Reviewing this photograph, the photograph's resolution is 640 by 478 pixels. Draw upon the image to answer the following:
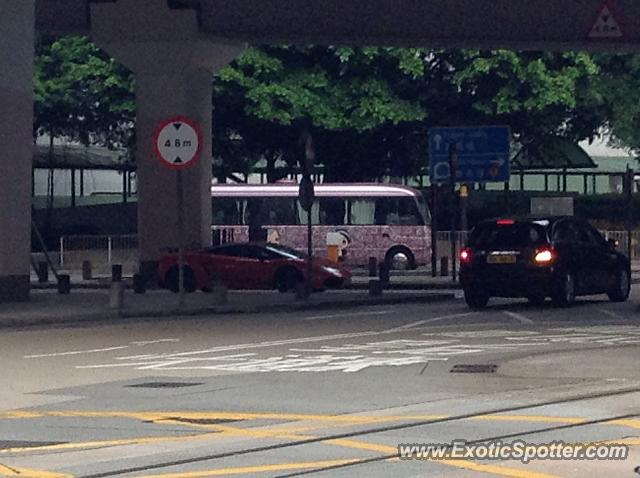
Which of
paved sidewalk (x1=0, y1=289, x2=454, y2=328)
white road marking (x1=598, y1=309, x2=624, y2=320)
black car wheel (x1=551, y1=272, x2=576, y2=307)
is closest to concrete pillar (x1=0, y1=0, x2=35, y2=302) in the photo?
paved sidewalk (x1=0, y1=289, x2=454, y2=328)

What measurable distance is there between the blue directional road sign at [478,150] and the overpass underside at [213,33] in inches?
285

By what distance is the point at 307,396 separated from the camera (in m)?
15.6

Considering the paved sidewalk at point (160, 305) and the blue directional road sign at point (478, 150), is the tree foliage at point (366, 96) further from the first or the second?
the paved sidewalk at point (160, 305)

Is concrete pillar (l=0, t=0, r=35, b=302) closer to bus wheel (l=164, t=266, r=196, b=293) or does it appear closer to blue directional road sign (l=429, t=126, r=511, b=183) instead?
bus wheel (l=164, t=266, r=196, b=293)

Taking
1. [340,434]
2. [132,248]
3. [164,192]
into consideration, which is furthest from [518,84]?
[340,434]

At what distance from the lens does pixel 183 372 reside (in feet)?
59.9

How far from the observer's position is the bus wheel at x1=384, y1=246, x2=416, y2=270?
54.6 meters

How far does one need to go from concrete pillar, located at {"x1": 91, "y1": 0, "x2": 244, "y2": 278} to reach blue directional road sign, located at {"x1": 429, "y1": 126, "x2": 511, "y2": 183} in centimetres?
894

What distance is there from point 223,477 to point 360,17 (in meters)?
29.9

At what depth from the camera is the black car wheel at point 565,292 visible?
30156 mm

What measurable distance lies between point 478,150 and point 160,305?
21.1 m

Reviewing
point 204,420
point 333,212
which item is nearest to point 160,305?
point 204,420

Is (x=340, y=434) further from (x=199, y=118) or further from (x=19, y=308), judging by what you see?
(x=199, y=118)

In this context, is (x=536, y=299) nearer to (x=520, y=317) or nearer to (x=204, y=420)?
(x=520, y=317)
